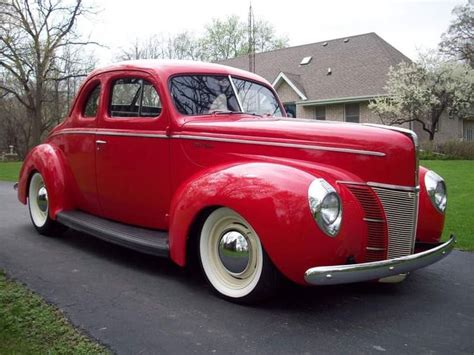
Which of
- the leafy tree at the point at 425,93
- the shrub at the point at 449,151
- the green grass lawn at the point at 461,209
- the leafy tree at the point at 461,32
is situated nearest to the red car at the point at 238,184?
the green grass lawn at the point at 461,209

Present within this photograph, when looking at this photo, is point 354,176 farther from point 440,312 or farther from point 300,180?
point 440,312

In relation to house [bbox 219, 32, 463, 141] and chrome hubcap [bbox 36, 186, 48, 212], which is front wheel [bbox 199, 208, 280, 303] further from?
house [bbox 219, 32, 463, 141]

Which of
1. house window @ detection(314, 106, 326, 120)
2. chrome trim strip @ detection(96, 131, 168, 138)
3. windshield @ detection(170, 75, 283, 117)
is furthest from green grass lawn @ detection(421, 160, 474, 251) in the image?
house window @ detection(314, 106, 326, 120)

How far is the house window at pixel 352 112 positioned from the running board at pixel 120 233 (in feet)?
70.2

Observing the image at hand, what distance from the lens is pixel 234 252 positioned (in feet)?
11.3

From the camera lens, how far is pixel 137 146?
4406 mm

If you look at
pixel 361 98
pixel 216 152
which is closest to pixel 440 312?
pixel 216 152

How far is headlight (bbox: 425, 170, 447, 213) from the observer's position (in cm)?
400

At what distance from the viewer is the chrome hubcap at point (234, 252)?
3.41 m

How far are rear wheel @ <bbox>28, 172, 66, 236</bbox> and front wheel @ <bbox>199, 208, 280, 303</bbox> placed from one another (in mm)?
2699

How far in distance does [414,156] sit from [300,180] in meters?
0.92

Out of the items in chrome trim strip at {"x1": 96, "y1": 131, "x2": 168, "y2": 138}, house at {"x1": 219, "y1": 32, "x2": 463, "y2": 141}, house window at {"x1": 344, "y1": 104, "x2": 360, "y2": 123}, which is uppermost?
house at {"x1": 219, "y1": 32, "x2": 463, "y2": 141}

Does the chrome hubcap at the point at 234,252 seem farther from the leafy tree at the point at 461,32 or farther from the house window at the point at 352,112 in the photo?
the leafy tree at the point at 461,32

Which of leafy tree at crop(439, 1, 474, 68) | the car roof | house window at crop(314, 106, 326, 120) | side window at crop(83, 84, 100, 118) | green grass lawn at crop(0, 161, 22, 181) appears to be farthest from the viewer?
leafy tree at crop(439, 1, 474, 68)
